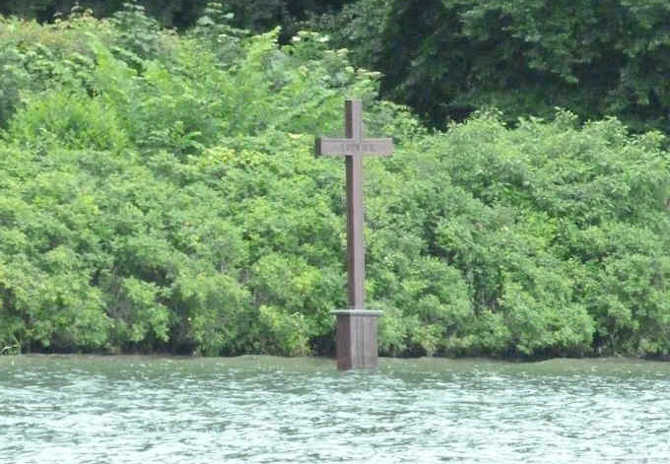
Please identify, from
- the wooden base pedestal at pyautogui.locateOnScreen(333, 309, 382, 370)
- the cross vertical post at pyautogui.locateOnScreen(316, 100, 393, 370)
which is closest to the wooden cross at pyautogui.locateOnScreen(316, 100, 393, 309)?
the cross vertical post at pyautogui.locateOnScreen(316, 100, 393, 370)

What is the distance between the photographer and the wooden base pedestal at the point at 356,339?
2086cm

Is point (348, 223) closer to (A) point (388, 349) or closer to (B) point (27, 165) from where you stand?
(A) point (388, 349)

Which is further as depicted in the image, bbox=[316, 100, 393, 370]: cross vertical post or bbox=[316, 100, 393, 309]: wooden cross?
bbox=[316, 100, 393, 309]: wooden cross

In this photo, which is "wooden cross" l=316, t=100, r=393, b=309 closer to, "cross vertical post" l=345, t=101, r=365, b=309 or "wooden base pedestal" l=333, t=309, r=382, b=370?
"cross vertical post" l=345, t=101, r=365, b=309

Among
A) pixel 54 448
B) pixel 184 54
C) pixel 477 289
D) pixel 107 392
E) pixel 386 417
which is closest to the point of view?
pixel 54 448

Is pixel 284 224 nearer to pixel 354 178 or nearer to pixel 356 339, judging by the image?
pixel 354 178

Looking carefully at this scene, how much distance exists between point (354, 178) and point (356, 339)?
189 centimetres

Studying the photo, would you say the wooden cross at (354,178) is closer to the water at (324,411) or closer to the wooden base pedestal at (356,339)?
the wooden base pedestal at (356,339)

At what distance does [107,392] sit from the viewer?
18.3 m

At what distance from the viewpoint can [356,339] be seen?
68.6ft

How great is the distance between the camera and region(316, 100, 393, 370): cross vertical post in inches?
823

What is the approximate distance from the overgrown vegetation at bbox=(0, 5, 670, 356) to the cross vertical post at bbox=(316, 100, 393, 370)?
1043 millimetres

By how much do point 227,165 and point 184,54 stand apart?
3623 mm

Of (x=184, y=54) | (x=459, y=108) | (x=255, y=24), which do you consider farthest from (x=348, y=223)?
(x=255, y=24)
